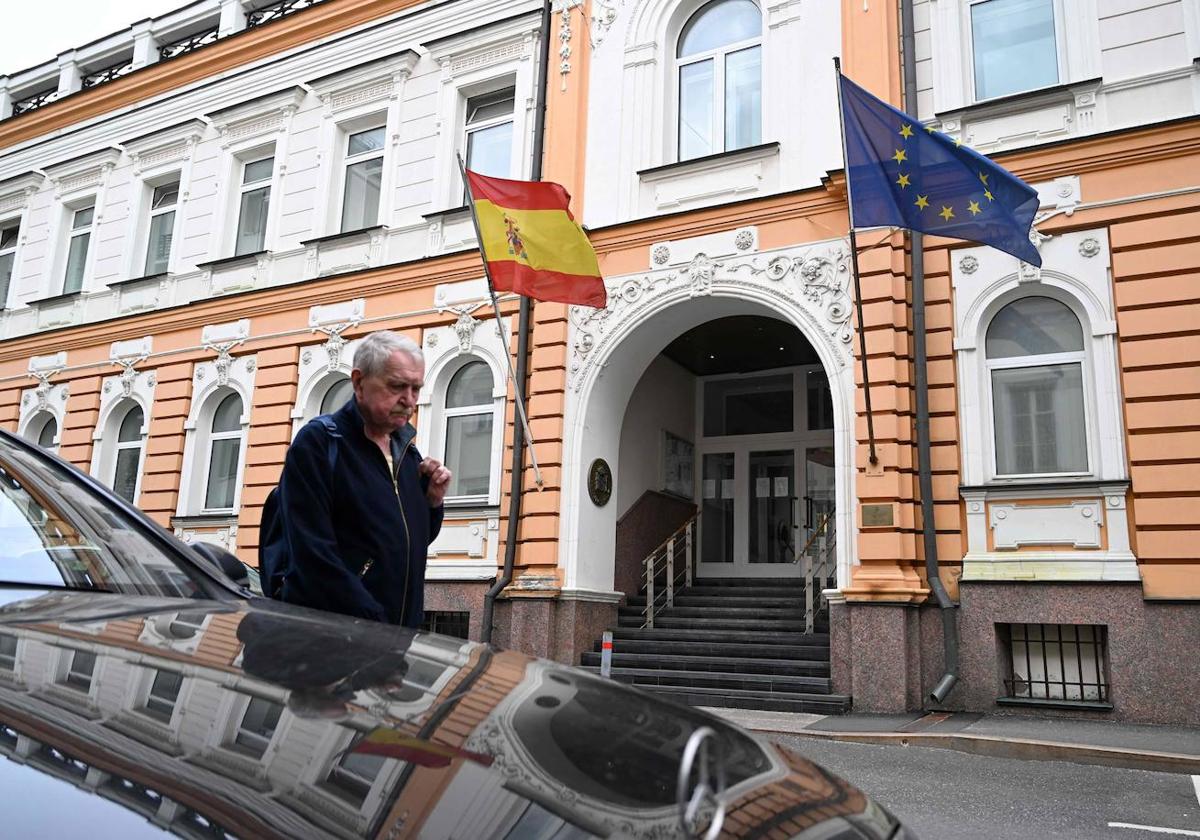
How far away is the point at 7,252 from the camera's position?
20922 mm

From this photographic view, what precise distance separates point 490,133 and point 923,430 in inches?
330

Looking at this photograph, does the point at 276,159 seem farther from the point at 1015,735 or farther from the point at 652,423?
the point at 1015,735

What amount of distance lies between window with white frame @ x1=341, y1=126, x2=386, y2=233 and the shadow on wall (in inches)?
253

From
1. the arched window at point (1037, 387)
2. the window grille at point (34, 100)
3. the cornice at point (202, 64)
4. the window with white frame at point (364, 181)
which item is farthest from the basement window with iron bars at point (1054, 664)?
the window grille at point (34, 100)

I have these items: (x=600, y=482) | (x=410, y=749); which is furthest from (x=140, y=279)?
(x=410, y=749)

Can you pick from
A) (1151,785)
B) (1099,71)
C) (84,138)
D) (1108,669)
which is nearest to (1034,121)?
(1099,71)

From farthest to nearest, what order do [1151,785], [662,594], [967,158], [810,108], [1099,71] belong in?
[662,594] < [810,108] < [1099,71] < [967,158] < [1151,785]

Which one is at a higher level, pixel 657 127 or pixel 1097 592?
pixel 657 127

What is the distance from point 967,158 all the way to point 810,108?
3.08 metres

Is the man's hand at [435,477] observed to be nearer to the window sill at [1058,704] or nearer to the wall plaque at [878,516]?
the wall plaque at [878,516]

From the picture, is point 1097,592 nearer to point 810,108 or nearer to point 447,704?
point 810,108

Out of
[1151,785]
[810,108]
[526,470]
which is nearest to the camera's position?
[1151,785]

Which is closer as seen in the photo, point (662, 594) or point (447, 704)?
point (447, 704)

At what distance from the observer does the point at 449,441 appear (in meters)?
13.9
